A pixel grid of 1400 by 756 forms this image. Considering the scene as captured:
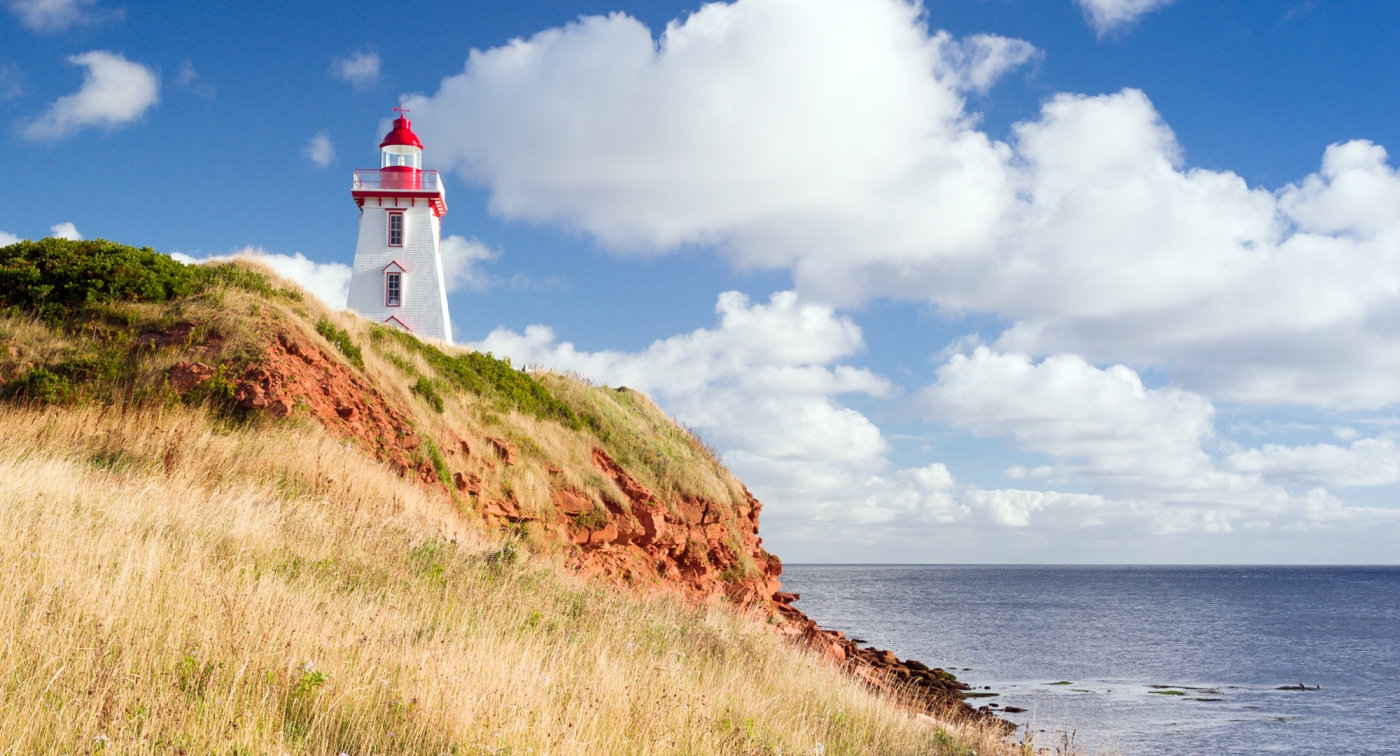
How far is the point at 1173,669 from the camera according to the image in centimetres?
3347

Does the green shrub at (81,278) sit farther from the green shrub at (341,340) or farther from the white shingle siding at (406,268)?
the white shingle siding at (406,268)

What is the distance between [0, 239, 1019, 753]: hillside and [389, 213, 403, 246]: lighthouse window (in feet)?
45.7

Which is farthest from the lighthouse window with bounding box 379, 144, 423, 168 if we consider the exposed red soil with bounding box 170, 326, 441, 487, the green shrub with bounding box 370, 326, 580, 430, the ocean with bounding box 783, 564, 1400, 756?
the ocean with bounding box 783, 564, 1400, 756

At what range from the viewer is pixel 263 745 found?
449cm

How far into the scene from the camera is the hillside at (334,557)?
527cm

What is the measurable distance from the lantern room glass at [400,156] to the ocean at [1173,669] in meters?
29.9

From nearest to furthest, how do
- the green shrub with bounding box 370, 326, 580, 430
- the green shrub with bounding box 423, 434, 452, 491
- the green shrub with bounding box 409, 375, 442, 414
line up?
1. the green shrub with bounding box 423, 434, 452, 491
2. the green shrub with bounding box 409, 375, 442, 414
3. the green shrub with bounding box 370, 326, 580, 430

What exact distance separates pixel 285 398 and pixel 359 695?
33.7 ft

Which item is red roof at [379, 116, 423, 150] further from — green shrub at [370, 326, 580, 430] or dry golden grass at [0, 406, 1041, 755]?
dry golden grass at [0, 406, 1041, 755]

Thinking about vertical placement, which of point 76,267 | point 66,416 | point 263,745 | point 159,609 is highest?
point 76,267

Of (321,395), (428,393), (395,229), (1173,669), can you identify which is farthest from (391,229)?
(1173,669)

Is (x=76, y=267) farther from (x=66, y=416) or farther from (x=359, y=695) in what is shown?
(x=359, y=695)

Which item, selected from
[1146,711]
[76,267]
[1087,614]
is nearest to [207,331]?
[76,267]

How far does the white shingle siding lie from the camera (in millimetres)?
35219
